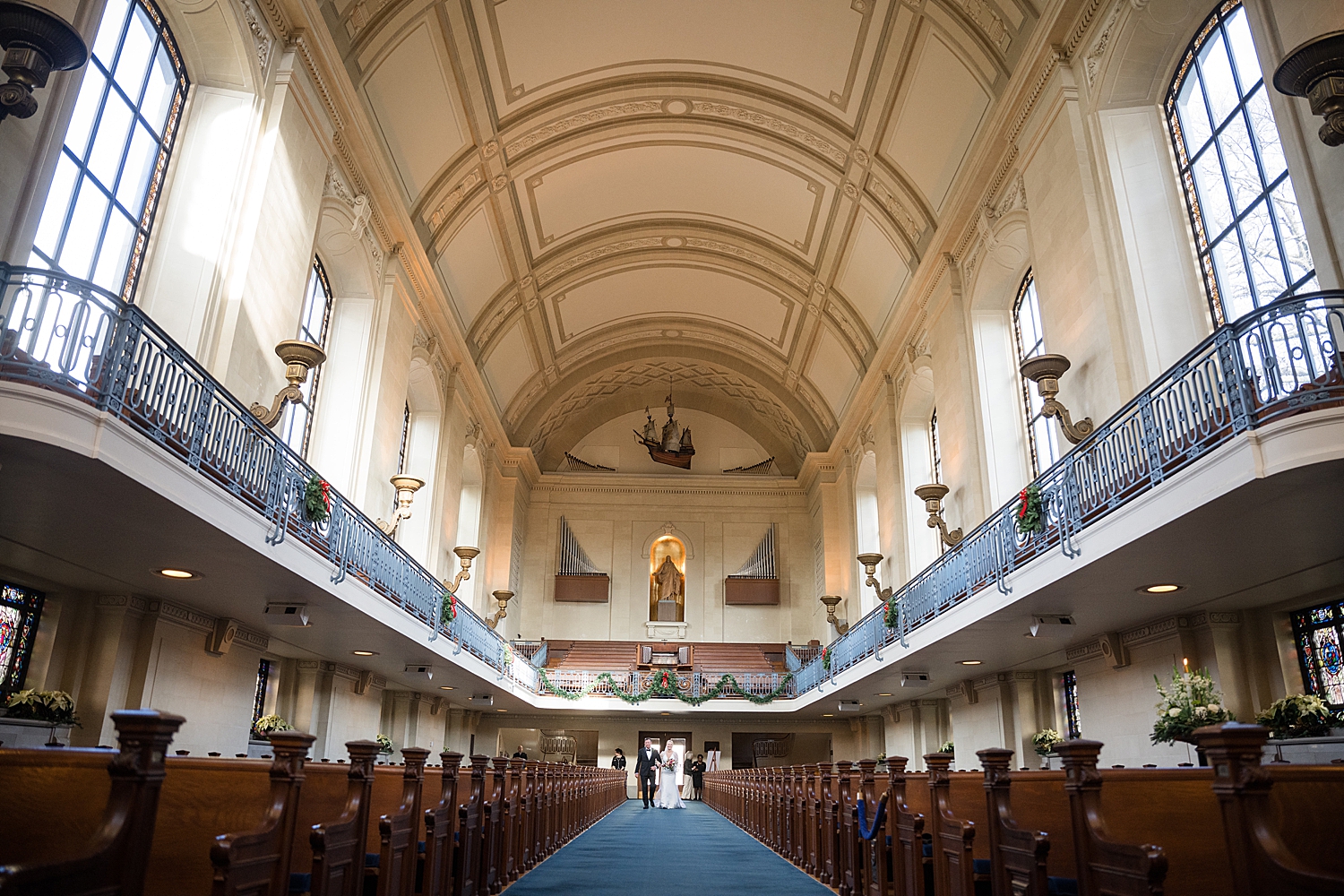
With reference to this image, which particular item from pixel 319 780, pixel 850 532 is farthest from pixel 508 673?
pixel 319 780

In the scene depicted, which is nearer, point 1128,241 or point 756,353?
point 1128,241

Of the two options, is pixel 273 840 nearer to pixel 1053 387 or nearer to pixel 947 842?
pixel 947 842

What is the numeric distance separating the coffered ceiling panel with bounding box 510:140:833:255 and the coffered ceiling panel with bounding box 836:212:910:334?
3.49 ft

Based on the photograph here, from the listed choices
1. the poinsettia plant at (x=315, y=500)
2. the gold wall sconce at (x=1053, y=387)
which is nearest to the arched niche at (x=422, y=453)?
the poinsettia plant at (x=315, y=500)

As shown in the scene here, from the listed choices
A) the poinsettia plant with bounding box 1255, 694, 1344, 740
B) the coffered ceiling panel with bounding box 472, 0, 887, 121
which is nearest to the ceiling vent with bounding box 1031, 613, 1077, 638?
the poinsettia plant with bounding box 1255, 694, 1344, 740

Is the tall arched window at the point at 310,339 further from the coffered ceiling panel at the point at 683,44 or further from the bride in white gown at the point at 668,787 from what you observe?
the bride in white gown at the point at 668,787

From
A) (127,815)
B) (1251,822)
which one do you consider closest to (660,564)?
(1251,822)

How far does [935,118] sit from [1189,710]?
10.0 metres

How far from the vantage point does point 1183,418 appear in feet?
23.6

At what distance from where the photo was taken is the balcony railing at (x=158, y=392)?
578 centimetres

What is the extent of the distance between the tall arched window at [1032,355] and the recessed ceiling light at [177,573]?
11165mm

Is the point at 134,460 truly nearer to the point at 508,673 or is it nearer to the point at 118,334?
the point at 118,334

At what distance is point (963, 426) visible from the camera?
15.3 metres

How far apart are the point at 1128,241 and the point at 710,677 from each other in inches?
714
